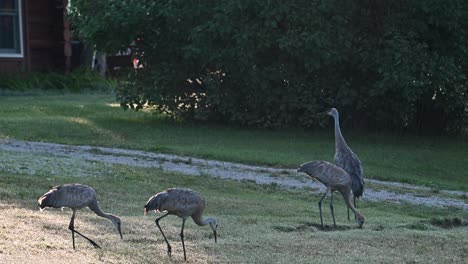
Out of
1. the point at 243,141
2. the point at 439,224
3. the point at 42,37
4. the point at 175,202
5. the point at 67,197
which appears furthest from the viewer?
the point at 42,37

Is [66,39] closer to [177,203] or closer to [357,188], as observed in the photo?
[357,188]

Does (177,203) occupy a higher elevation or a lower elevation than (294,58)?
lower

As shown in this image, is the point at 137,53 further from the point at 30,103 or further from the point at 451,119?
the point at 451,119

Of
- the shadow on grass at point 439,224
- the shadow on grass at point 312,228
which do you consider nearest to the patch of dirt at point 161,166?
the shadow on grass at point 439,224

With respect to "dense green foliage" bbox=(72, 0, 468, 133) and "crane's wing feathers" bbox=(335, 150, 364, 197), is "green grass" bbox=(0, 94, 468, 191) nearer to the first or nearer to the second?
"dense green foliage" bbox=(72, 0, 468, 133)

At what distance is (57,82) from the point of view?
33.2 metres

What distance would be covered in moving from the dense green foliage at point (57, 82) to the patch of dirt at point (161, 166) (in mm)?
10716

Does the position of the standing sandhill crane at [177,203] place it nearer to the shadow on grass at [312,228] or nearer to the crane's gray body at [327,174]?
the shadow on grass at [312,228]

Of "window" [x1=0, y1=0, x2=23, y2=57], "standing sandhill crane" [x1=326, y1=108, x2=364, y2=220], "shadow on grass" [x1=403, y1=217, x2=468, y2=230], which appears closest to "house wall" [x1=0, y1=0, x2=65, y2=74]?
"window" [x1=0, y1=0, x2=23, y2=57]

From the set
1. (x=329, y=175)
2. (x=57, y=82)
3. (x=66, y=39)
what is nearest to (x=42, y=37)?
(x=66, y=39)

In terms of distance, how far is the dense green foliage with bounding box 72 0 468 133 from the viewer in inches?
906

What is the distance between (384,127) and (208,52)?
16.4 feet

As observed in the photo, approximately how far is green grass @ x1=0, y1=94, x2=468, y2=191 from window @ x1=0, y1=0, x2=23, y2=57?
17.1ft

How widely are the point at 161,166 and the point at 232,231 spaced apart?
7.16 metres
